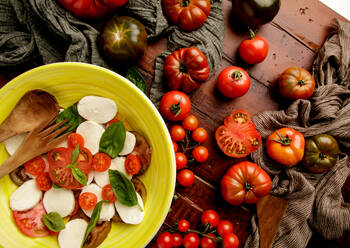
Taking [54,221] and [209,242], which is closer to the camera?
[54,221]

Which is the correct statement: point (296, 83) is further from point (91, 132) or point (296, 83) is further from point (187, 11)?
point (91, 132)

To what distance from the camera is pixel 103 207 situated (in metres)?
1.10

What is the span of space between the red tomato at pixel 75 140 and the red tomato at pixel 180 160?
1.38 feet

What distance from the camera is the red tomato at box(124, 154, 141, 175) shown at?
3.59 feet

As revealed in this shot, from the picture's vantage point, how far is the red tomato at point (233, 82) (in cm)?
129

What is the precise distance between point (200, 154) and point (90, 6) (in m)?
0.80

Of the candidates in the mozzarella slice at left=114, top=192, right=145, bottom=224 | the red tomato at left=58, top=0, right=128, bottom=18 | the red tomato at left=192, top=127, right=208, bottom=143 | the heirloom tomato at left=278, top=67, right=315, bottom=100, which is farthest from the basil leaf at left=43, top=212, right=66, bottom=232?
the heirloom tomato at left=278, top=67, right=315, bottom=100

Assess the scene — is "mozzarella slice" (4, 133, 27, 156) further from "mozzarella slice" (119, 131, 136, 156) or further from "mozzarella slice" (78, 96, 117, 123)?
"mozzarella slice" (119, 131, 136, 156)

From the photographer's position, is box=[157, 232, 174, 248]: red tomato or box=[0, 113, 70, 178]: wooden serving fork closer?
box=[0, 113, 70, 178]: wooden serving fork

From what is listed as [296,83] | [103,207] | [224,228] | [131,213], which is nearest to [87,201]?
[103,207]

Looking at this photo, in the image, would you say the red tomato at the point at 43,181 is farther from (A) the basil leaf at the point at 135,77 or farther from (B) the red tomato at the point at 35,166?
(A) the basil leaf at the point at 135,77

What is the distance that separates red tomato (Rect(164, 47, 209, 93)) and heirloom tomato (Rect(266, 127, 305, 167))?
1.43 feet

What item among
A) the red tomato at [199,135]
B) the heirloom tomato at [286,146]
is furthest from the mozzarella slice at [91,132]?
the heirloom tomato at [286,146]

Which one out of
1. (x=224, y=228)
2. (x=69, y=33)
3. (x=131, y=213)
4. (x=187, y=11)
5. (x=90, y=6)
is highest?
(x=187, y=11)
